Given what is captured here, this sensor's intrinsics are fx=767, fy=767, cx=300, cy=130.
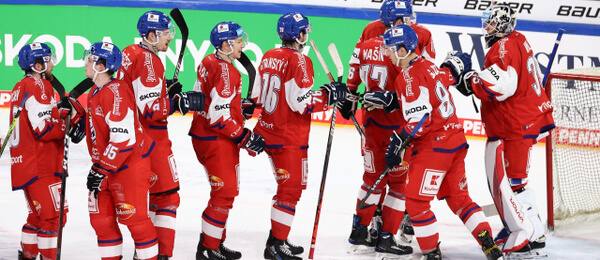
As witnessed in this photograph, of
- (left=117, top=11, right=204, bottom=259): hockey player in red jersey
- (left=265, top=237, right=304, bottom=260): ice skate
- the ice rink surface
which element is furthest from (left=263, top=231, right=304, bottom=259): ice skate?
(left=117, top=11, right=204, bottom=259): hockey player in red jersey

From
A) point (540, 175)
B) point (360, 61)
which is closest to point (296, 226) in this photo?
point (360, 61)

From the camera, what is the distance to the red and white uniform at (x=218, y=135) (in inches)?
208

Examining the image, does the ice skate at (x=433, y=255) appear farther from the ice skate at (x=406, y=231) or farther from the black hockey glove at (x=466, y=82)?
the black hockey glove at (x=466, y=82)

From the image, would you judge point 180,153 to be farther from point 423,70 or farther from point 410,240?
point 423,70

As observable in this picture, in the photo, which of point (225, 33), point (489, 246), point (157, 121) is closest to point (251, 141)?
point (157, 121)

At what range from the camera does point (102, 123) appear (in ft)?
14.7

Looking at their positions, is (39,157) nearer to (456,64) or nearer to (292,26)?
(292,26)

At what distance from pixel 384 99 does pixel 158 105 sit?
1.59 m

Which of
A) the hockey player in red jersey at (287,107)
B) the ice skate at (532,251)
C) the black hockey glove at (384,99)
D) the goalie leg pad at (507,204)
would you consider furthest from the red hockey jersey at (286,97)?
the ice skate at (532,251)

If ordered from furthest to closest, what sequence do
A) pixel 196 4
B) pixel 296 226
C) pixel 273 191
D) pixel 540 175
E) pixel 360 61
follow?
pixel 196 4 < pixel 540 175 < pixel 273 191 < pixel 296 226 < pixel 360 61

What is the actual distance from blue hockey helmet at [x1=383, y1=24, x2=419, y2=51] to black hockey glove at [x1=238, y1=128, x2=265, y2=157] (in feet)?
3.70

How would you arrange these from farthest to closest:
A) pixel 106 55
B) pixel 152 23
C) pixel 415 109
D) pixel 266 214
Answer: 1. pixel 266 214
2. pixel 152 23
3. pixel 415 109
4. pixel 106 55

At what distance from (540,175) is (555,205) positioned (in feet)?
5.83

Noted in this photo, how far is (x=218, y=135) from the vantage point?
5438 millimetres
